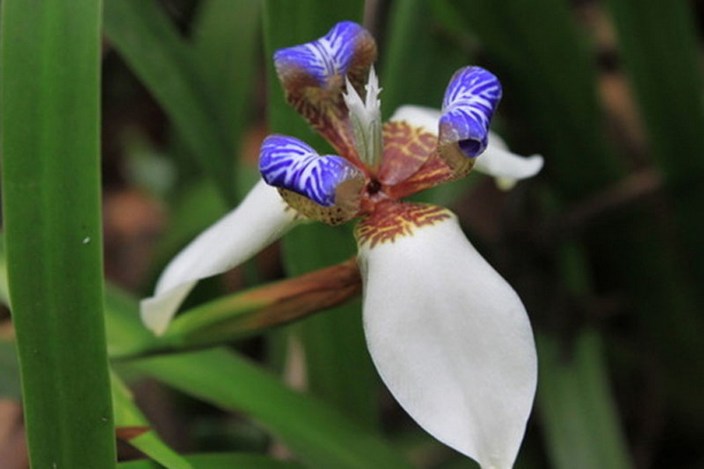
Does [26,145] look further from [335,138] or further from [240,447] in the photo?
[240,447]

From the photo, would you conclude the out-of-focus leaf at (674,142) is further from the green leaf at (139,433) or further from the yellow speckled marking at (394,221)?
the green leaf at (139,433)

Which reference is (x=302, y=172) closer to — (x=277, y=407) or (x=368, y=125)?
(x=368, y=125)

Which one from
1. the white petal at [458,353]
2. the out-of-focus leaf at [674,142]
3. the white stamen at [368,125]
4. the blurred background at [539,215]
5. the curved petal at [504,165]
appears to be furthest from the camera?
the out-of-focus leaf at [674,142]

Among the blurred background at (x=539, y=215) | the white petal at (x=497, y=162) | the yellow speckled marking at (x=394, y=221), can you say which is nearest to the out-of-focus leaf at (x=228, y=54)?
the blurred background at (x=539, y=215)

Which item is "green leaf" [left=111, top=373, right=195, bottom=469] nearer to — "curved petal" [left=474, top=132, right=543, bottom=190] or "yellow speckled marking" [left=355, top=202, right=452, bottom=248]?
"yellow speckled marking" [left=355, top=202, right=452, bottom=248]

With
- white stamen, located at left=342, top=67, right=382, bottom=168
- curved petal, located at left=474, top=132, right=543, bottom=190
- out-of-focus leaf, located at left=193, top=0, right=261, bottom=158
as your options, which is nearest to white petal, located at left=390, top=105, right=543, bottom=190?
curved petal, located at left=474, top=132, right=543, bottom=190

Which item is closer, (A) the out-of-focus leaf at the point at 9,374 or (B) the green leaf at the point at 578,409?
(A) the out-of-focus leaf at the point at 9,374

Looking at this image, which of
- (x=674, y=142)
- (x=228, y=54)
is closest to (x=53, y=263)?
(x=228, y=54)
